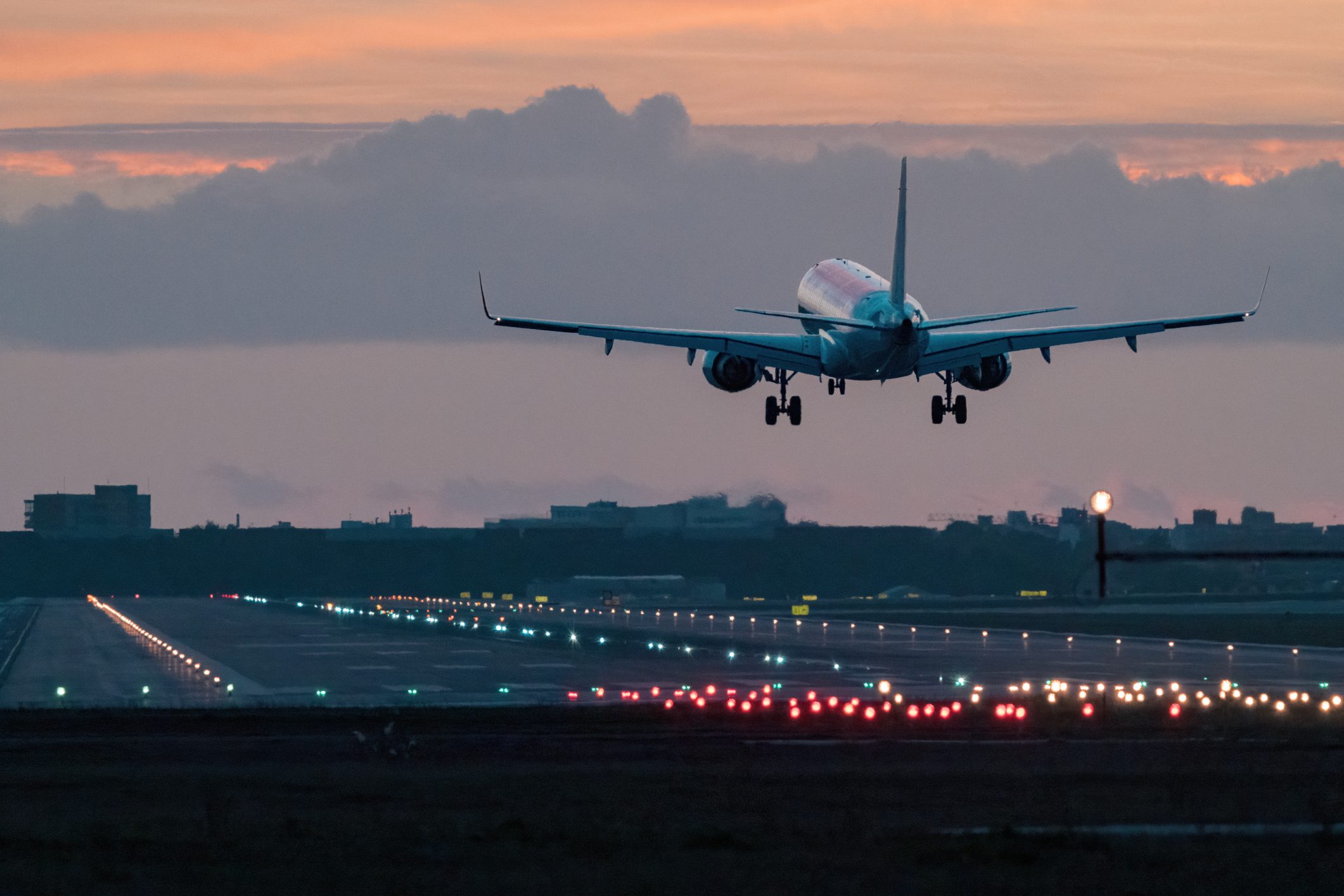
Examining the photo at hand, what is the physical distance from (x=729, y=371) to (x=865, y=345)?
7333 mm

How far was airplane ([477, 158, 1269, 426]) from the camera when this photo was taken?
264ft

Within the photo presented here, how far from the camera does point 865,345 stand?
79750mm

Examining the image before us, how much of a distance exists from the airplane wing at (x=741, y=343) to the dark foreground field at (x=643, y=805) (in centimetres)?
1920

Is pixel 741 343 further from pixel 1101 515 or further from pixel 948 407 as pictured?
pixel 1101 515

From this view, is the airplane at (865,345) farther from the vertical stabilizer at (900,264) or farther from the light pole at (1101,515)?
the light pole at (1101,515)


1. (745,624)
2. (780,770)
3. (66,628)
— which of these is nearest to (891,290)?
(780,770)

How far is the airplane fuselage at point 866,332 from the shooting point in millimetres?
78250

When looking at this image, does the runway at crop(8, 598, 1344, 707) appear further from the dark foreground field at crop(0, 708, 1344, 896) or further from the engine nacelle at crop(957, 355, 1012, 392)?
the dark foreground field at crop(0, 708, 1344, 896)

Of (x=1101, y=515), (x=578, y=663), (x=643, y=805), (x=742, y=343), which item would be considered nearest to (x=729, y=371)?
(x=742, y=343)

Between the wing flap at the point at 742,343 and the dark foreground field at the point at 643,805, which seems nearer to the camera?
the dark foreground field at the point at 643,805

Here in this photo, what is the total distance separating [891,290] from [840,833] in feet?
150

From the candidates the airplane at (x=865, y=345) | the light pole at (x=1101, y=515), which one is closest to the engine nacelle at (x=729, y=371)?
the airplane at (x=865, y=345)

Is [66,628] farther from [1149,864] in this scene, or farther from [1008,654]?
[1149,864]

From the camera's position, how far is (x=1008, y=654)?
11731cm
